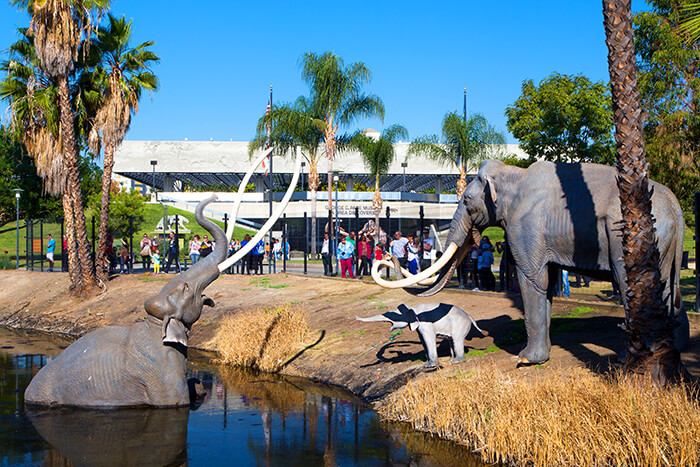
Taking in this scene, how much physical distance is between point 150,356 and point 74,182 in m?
12.7

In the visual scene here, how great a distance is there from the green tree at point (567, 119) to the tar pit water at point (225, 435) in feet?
59.7

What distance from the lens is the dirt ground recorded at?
31.4ft

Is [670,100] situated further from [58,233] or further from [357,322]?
[58,233]

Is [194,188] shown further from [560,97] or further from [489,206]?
[489,206]

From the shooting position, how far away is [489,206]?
30.7ft

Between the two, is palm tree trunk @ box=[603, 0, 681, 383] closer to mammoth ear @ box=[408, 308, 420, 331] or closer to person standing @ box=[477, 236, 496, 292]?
mammoth ear @ box=[408, 308, 420, 331]

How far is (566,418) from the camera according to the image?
6.40 meters

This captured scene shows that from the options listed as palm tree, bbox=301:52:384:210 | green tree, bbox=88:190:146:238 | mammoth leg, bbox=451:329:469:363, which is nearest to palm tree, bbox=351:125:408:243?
palm tree, bbox=301:52:384:210

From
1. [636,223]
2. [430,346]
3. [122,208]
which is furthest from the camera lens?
[122,208]

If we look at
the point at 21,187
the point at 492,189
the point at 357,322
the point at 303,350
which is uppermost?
the point at 21,187

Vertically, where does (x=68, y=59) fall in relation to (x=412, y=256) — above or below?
above

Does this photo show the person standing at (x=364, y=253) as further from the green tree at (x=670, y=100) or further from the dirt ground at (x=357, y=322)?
the green tree at (x=670, y=100)

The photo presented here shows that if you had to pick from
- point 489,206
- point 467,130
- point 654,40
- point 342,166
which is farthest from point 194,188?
point 489,206

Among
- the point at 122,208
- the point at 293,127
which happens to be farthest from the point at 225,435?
the point at 122,208
